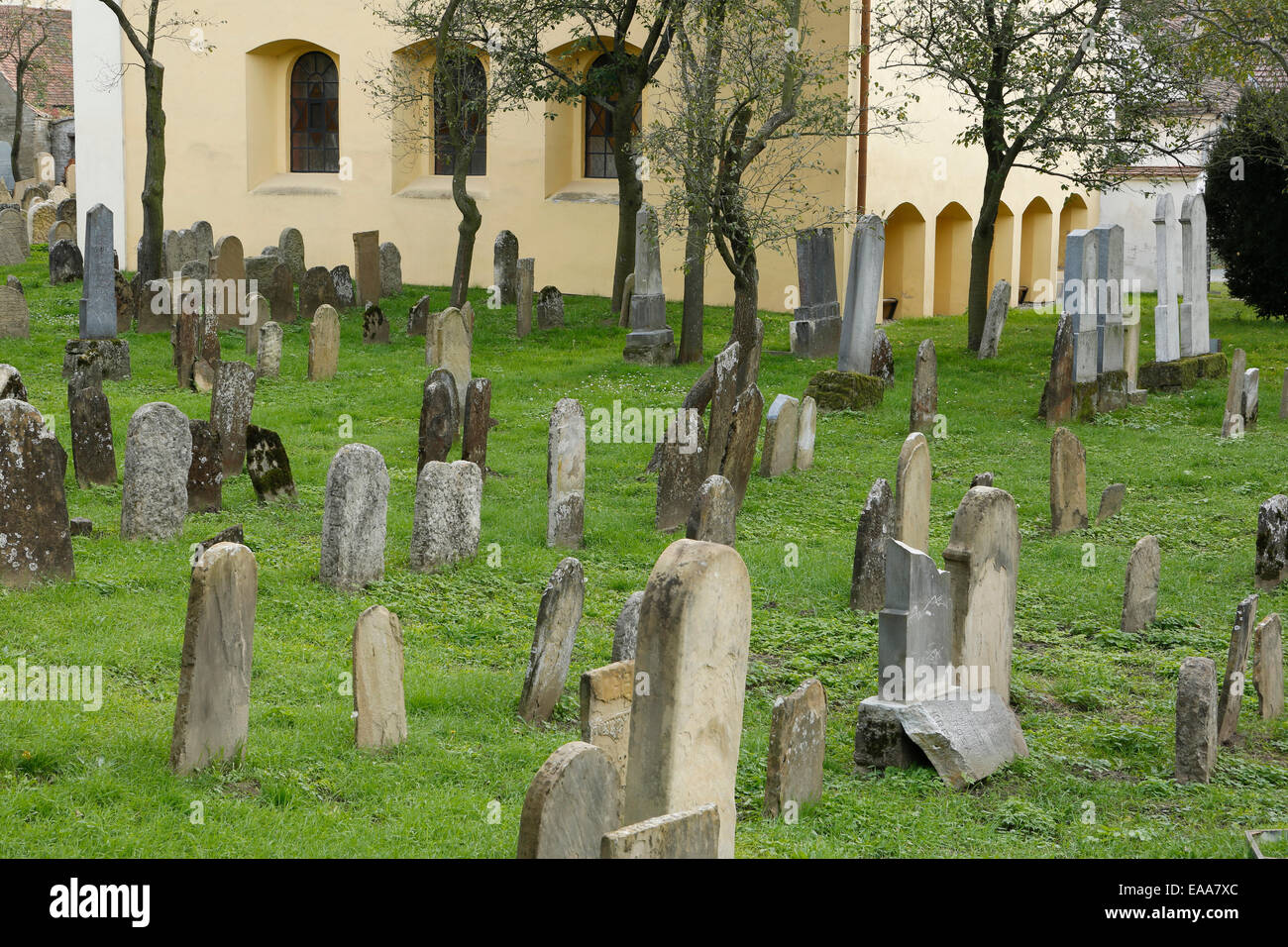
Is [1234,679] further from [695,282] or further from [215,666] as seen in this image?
[695,282]

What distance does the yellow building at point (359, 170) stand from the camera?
80.4ft

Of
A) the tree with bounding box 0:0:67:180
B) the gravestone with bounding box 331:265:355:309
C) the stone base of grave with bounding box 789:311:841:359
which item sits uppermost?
the tree with bounding box 0:0:67:180

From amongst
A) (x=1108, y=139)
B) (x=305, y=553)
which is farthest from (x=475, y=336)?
(x=305, y=553)

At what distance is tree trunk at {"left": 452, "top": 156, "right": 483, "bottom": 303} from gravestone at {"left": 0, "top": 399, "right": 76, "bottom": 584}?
12.3m

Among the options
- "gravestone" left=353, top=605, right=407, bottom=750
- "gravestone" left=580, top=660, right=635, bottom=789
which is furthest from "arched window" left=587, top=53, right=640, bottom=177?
"gravestone" left=580, top=660, right=635, bottom=789

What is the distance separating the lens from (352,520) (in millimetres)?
8289

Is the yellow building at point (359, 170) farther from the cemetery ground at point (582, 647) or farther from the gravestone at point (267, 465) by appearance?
the gravestone at point (267, 465)

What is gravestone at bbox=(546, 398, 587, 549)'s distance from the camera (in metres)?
9.73

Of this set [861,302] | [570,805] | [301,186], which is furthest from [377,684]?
[301,186]

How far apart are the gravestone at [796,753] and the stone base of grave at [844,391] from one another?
30.9 feet

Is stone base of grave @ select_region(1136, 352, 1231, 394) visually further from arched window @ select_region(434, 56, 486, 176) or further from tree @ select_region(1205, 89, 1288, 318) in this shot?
arched window @ select_region(434, 56, 486, 176)

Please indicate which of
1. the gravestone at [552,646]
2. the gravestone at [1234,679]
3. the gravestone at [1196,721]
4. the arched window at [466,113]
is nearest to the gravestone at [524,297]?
the arched window at [466,113]

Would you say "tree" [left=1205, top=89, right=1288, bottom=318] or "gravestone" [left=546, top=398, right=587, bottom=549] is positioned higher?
"tree" [left=1205, top=89, right=1288, bottom=318]

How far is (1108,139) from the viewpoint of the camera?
17.6 meters
